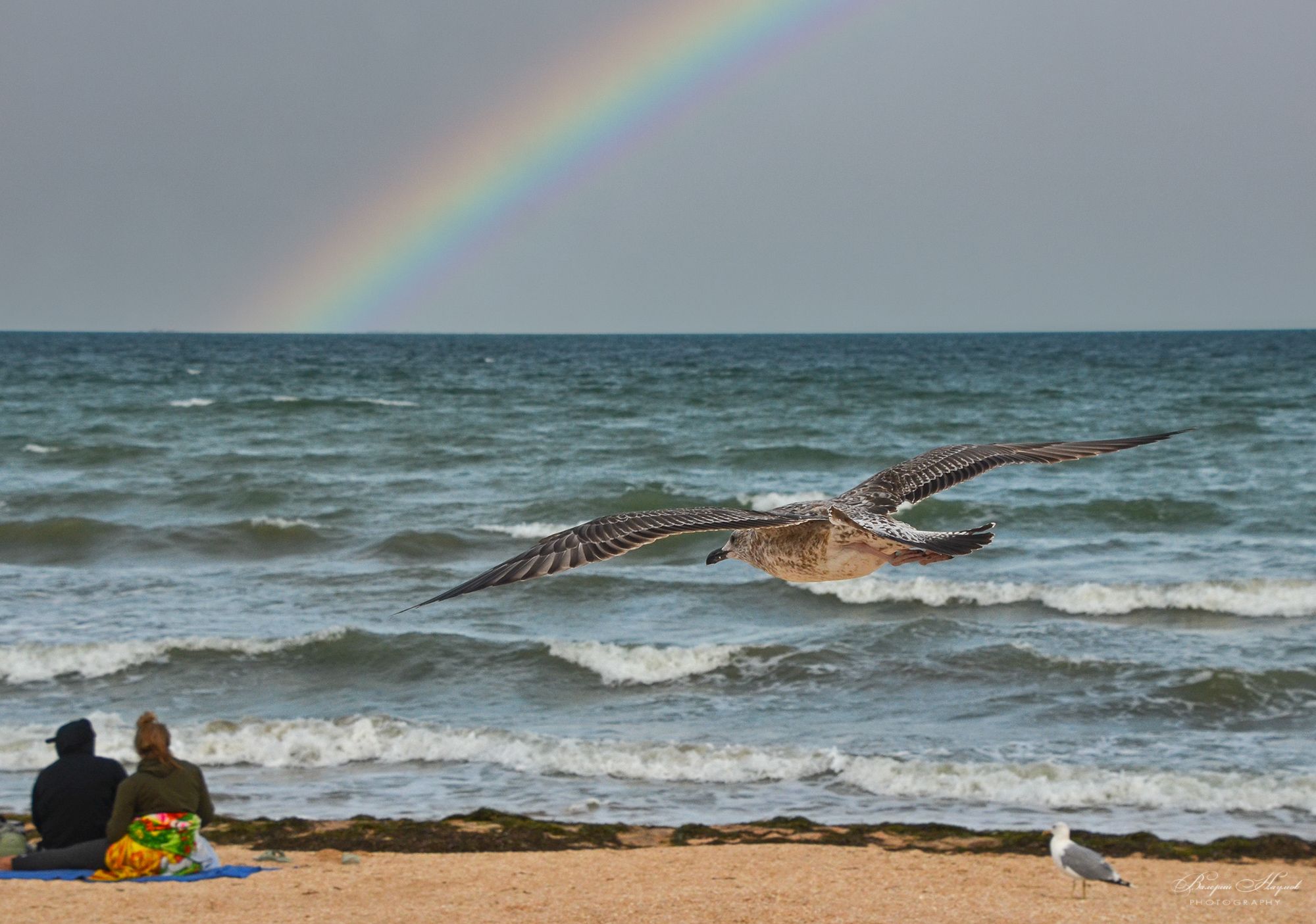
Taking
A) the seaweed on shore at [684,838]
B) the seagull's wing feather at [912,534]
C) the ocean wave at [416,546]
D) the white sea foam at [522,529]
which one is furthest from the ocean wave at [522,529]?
the seagull's wing feather at [912,534]

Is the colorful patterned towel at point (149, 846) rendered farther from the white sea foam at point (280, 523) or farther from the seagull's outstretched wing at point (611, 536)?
the white sea foam at point (280, 523)

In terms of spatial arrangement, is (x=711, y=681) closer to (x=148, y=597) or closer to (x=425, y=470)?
(x=148, y=597)

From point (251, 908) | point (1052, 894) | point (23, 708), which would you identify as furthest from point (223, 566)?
point (1052, 894)

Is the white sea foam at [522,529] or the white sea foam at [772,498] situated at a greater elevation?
the white sea foam at [772,498]

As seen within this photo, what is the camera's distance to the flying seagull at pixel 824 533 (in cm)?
545

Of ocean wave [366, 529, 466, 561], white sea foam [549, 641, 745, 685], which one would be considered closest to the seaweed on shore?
white sea foam [549, 641, 745, 685]

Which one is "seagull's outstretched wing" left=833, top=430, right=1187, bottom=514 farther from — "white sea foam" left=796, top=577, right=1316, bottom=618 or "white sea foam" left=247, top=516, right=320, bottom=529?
"white sea foam" left=247, top=516, right=320, bottom=529

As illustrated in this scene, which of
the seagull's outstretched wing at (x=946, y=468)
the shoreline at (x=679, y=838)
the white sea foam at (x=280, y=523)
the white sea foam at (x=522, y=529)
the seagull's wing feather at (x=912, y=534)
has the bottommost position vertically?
the shoreline at (x=679, y=838)

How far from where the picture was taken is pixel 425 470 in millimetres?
29328

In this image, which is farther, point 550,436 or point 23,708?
point 550,436

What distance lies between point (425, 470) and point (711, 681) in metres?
16.7

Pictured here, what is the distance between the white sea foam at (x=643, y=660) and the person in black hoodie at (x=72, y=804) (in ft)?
21.0

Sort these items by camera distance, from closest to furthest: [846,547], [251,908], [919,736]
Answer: [846,547]
[251,908]
[919,736]

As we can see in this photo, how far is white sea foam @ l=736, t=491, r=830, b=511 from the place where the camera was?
24.4m
